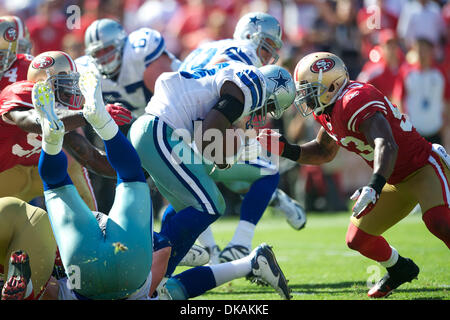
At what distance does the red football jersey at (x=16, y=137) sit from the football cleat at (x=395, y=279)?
92.4 inches

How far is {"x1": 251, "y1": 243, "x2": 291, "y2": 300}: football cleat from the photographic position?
423 centimetres

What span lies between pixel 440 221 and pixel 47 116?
2246 mm

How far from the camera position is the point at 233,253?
17.0 ft

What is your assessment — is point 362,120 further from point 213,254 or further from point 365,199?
point 213,254

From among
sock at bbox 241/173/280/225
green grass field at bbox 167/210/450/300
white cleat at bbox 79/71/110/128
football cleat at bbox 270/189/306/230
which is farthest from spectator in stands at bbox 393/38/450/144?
white cleat at bbox 79/71/110/128

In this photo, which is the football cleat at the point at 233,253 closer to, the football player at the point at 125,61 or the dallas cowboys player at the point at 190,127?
the dallas cowboys player at the point at 190,127

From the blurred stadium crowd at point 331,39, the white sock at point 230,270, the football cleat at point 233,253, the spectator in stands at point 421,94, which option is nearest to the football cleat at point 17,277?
the white sock at point 230,270

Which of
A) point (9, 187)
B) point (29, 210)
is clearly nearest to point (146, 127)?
point (29, 210)

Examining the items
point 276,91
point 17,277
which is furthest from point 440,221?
point 17,277

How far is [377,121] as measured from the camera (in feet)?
13.5

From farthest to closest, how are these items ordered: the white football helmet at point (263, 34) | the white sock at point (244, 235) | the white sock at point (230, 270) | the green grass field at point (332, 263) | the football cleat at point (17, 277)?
the white football helmet at point (263, 34) → the white sock at point (244, 235) → the green grass field at point (332, 263) → the white sock at point (230, 270) → the football cleat at point (17, 277)

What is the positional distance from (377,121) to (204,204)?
3.57 ft

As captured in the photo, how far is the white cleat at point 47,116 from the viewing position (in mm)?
3498

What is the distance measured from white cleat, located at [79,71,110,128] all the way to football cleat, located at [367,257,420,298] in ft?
6.83
